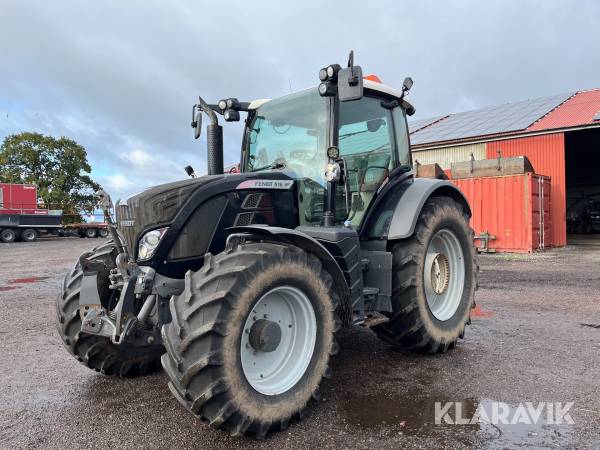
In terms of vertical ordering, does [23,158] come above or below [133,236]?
above

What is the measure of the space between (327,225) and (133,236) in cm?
142

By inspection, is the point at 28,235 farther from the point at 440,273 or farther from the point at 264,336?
the point at 264,336

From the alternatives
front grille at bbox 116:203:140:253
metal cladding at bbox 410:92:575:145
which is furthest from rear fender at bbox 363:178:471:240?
metal cladding at bbox 410:92:575:145

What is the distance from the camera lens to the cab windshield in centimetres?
378

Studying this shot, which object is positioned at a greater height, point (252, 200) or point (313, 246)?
point (252, 200)

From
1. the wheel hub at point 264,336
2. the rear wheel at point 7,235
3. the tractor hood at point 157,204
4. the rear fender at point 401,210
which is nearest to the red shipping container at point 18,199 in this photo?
the rear wheel at point 7,235

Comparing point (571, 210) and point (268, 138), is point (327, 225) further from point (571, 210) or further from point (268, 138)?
point (571, 210)

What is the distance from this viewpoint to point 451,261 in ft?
15.6

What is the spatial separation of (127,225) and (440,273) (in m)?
2.93

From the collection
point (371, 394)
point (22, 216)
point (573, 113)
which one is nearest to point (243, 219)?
point (371, 394)

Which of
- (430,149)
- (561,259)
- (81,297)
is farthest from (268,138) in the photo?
(430,149)

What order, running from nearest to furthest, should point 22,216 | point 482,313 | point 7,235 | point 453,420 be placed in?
point 453,420
point 482,313
point 7,235
point 22,216

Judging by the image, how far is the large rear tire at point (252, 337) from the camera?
98.4 inches

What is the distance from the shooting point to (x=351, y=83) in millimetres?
3311
